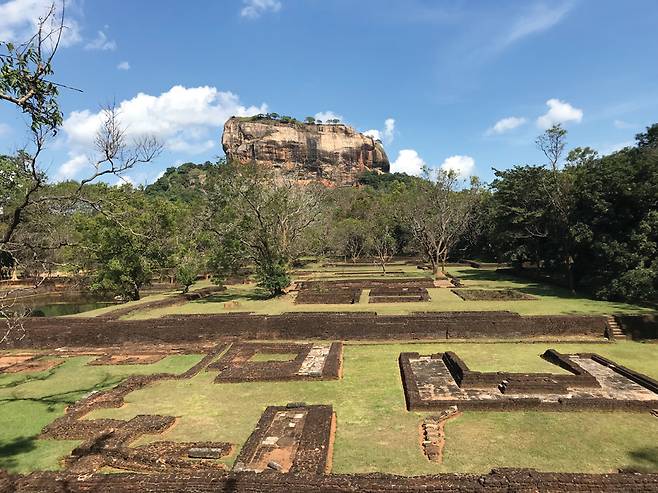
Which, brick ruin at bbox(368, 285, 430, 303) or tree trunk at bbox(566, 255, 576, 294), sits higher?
tree trunk at bbox(566, 255, 576, 294)

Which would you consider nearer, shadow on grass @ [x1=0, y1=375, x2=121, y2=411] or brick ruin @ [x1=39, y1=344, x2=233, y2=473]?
brick ruin @ [x1=39, y1=344, x2=233, y2=473]

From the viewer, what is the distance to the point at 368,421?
28.4 ft

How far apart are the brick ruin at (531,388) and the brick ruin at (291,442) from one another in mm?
2262

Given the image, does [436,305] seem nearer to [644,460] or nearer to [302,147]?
[644,460]

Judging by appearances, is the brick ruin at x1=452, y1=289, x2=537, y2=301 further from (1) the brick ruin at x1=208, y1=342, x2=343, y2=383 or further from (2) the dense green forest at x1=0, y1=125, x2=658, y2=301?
(1) the brick ruin at x1=208, y1=342, x2=343, y2=383

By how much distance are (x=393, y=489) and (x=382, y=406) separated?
370cm

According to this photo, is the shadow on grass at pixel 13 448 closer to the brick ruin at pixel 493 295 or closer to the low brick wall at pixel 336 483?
the low brick wall at pixel 336 483

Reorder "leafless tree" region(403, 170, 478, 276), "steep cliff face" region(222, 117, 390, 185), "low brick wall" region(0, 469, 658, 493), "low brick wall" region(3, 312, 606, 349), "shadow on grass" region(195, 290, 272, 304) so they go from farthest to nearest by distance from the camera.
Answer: "steep cliff face" region(222, 117, 390, 185) → "leafless tree" region(403, 170, 478, 276) → "shadow on grass" region(195, 290, 272, 304) → "low brick wall" region(3, 312, 606, 349) → "low brick wall" region(0, 469, 658, 493)

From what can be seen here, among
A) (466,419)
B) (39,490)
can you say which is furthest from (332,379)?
(39,490)

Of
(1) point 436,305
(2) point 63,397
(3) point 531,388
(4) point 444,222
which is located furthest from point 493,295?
(2) point 63,397

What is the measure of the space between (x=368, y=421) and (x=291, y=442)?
1787mm

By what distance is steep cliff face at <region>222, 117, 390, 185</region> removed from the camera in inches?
4631

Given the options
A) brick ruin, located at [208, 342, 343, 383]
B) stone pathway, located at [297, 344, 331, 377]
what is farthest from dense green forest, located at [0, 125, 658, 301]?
stone pathway, located at [297, 344, 331, 377]

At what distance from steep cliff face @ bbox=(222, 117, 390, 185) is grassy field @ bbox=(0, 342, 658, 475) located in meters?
104
